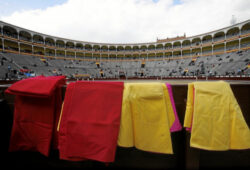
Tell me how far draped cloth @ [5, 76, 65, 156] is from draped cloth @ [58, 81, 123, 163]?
241 millimetres

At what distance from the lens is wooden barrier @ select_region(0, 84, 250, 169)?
1440 mm

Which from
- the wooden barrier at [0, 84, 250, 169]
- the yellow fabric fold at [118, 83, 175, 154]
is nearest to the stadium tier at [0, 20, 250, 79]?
the wooden barrier at [0, 84, 250, 169]

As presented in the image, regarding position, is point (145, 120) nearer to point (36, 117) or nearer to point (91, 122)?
point (91, 122)

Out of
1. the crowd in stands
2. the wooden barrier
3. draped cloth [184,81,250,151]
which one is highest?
the crowd in stands

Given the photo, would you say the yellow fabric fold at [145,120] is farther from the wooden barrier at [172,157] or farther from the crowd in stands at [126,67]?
the crowd in stands at [126,67]

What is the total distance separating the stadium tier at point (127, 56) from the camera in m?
24.4

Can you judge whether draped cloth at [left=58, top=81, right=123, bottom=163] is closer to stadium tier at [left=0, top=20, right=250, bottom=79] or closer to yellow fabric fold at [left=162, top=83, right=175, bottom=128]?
yellow fabric fold at [left=162, top=83, right=175, bottom=128]

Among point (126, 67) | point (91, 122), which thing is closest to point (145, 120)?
point (91, 122)

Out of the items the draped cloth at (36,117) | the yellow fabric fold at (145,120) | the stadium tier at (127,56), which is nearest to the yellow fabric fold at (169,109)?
the yellow fabric fold at (145,120)

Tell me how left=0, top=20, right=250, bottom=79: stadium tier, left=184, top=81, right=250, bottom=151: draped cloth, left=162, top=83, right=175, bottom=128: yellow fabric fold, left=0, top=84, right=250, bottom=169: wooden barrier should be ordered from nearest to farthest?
left=184, top=81, right=250, bottom=151: draped cloth, left=162, top=83, right=175, bottom=128: yellow fabric fold, left=0, top=84, right=250, bottom=169: wooden barrier, left=0, top=20, right=250, bottom=79: stadium tier

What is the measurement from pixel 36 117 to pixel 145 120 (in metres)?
1.32

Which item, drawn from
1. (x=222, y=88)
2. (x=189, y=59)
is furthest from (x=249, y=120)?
(x=189, y=59)

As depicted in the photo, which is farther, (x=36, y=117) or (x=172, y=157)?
(x=172, y=157)

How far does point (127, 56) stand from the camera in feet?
146
